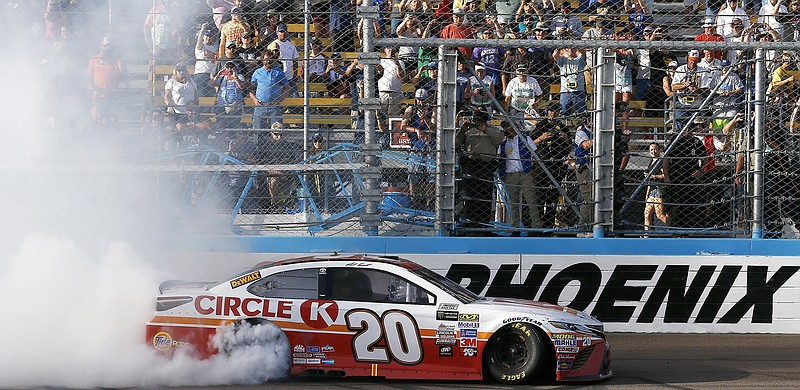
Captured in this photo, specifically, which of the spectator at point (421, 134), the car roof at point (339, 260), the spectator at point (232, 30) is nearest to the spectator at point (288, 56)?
the spectator at point (232, 30)

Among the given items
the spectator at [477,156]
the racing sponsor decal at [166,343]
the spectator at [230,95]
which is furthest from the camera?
the spectator at [477,156]

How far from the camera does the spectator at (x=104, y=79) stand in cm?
1080

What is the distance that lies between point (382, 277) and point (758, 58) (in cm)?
533

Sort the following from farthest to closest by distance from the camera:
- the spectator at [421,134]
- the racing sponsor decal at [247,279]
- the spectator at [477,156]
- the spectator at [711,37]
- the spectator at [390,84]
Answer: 1. the spectator at [711,37]
2. the spectator at [477,156]
3. the spectator at [421,134]
4. the spectator at [390,84]
5. the racing sponsor decal at [247,279]

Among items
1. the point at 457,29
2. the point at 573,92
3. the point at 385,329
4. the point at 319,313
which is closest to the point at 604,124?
the point at 573,92

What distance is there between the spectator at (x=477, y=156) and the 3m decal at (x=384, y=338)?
3.20 m

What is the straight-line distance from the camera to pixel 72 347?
8.41 m

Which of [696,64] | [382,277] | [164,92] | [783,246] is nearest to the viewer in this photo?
[382,277]

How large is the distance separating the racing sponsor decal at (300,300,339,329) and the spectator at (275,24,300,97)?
3.31 meters

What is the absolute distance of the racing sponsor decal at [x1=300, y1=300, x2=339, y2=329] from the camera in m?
8.19

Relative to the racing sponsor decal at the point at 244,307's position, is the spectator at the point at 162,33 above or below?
above

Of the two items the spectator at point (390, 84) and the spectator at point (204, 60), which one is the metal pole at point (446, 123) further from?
the spectator at point (204, 60)

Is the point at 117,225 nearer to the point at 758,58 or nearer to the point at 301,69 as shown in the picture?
the point at 301,69

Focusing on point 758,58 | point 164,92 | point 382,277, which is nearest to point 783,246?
point 758,58
